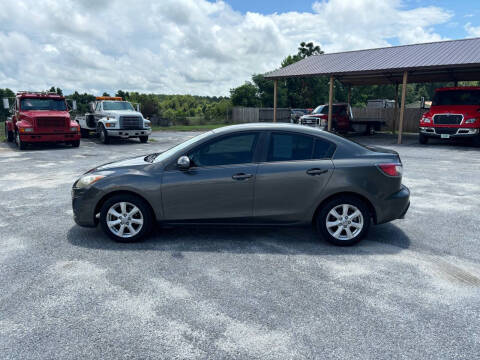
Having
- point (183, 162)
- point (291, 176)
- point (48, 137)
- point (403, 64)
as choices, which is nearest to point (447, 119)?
point (403, 64)

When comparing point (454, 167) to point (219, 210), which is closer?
point (219, 210)

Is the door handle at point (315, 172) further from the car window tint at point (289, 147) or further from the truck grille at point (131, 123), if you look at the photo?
the truck grille at point (131, 123)

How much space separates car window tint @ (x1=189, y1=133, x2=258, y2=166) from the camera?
16.2ft

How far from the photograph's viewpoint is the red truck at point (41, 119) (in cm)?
1570

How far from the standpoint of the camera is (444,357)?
108 inches

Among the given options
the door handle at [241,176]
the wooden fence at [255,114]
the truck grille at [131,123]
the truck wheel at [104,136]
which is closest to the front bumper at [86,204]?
the door handle at [241,176]

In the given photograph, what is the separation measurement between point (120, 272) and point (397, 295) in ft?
9.29

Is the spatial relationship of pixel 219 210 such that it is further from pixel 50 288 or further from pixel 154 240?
pixel 50 288

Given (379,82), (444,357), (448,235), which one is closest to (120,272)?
(444,357)

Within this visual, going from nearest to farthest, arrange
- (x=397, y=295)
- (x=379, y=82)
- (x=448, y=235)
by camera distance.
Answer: (x=397, y=295)
(x=448, y=235)
(x=379, y=82)

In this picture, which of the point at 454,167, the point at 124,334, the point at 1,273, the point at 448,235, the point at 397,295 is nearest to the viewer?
the point at 124,334

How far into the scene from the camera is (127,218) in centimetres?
500

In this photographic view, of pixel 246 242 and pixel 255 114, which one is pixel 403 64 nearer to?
pixel 246 242

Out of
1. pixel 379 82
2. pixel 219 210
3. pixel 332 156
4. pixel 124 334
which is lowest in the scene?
pixel 124 334
